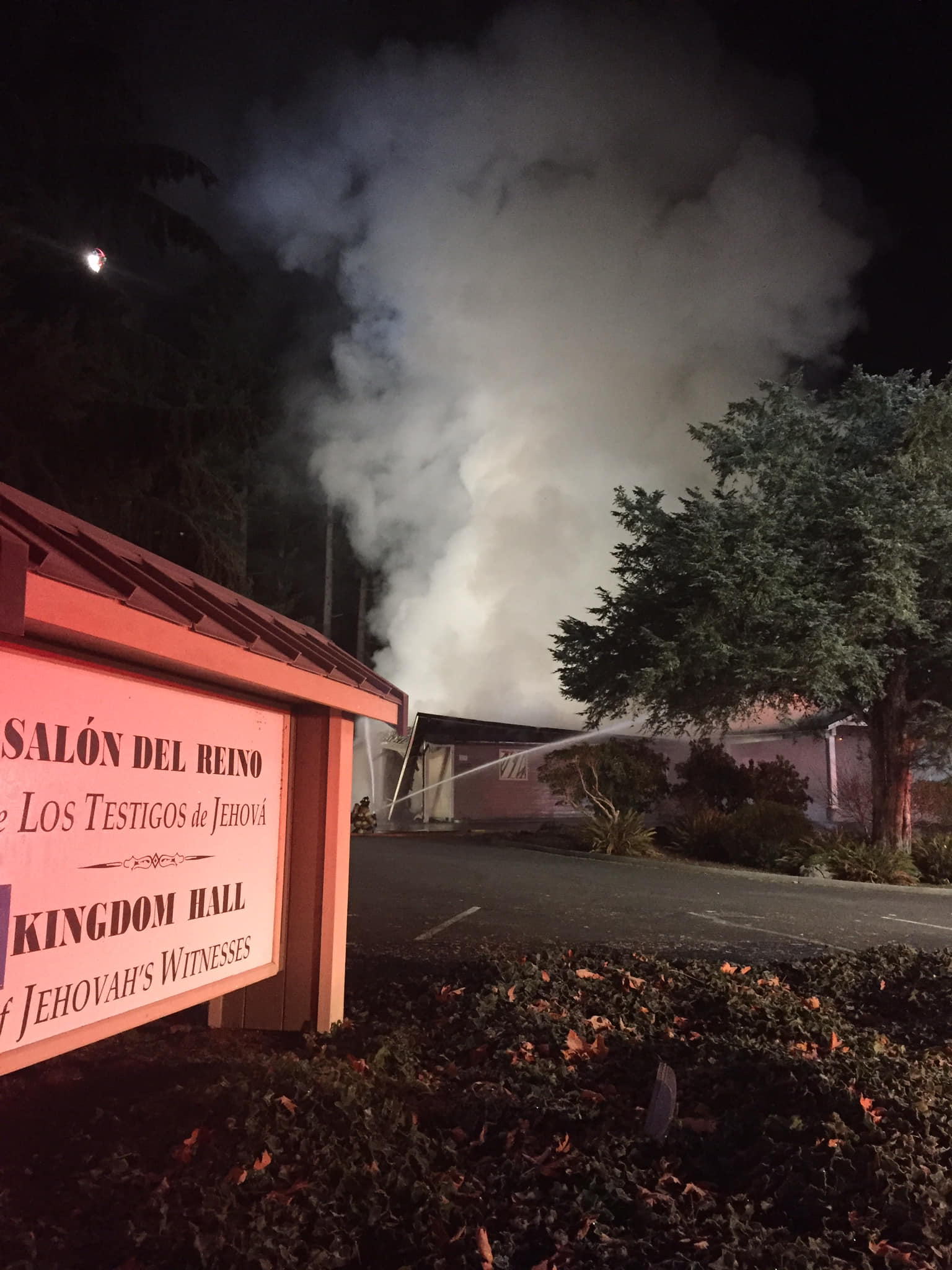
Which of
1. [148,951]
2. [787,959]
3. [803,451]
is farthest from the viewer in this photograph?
[803,451]

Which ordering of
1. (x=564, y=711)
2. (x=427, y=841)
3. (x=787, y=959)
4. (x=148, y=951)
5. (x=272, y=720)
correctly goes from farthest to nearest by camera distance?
1. (x=564, y=711)
2. (x=427, y=841)
3. (x=787, y=959)
4. (x=272, y=720)
5. (x=148, y=951)

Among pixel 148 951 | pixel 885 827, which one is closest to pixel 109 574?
pixel 148 951

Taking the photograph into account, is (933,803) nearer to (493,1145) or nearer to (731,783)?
(731,783)

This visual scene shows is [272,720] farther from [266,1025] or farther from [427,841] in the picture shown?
[427,841]

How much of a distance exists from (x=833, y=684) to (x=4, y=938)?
14213mm

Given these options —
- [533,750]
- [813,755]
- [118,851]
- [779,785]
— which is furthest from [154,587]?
[533,750]

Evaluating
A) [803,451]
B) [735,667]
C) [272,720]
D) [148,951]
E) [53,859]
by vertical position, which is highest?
[803,451]

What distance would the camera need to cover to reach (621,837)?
17.5m

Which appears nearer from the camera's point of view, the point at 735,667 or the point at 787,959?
the point at 787,959

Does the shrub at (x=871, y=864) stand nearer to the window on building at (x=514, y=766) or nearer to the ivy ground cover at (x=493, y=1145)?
the ivy ground cover at (x=493, y=1145)

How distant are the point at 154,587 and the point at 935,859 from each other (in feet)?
51.3

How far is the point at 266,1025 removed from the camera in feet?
15.1

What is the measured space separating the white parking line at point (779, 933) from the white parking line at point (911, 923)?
76.5 inches

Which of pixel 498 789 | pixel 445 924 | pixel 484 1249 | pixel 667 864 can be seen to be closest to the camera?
pixel 484 1249
